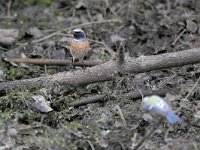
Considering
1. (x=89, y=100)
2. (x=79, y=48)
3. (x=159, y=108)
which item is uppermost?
(x=79, y=48)

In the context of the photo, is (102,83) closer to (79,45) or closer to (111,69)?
(111,69)

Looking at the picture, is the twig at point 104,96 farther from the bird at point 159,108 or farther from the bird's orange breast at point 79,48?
the bird at point 159,108

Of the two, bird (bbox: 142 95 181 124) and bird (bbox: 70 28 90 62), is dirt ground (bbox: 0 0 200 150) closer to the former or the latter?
bird (bbox: 142 95 181 124)

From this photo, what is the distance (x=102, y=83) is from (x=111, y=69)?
364 millimetres

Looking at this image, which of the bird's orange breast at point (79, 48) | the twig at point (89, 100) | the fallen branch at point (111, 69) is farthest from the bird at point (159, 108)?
the bird's orange breast at point (79, 48)

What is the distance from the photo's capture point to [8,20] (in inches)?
311

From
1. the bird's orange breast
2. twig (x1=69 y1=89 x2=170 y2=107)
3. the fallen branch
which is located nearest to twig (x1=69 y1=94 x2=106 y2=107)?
twig (x1=69 y1=89 x2=170 y2=107)

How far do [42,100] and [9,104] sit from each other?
1.20 feet

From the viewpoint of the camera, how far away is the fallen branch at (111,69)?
17.5ft

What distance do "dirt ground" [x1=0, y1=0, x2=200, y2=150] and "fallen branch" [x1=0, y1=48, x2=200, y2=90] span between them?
0.09m

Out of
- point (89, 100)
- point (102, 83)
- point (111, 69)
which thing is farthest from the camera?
point (102, 83)

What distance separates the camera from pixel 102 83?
5648mm

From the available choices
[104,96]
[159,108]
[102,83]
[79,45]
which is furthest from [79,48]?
[159,108]

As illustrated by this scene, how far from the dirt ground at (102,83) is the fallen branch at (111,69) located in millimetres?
87
